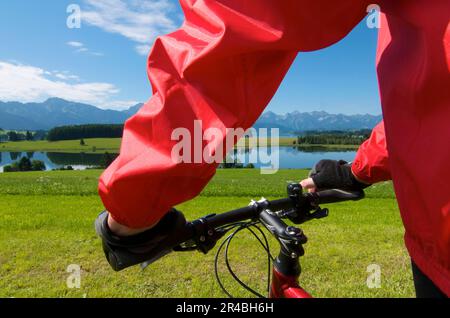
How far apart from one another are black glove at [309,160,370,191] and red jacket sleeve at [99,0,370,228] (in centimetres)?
133

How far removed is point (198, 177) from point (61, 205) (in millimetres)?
8650

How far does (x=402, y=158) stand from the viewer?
1.03 m

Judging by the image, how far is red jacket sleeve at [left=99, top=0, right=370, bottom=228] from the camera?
0.76m

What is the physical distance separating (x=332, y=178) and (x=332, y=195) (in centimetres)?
14

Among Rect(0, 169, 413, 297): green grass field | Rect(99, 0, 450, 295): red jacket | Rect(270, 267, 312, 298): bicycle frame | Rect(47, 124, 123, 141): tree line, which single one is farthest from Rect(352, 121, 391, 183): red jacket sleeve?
Rect(47, 124, 123, 141): tree line

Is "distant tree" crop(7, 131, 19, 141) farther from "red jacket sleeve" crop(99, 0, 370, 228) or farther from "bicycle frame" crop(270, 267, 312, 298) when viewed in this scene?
"red jacket sleeve" crop(99, 0, 370, 228)

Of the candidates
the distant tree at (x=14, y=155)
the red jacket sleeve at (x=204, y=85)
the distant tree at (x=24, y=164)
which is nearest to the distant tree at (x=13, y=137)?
the distant tree at (x=14, y=155)

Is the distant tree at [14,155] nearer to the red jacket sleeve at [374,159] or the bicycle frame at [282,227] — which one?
the bicycle frame at [282,227]

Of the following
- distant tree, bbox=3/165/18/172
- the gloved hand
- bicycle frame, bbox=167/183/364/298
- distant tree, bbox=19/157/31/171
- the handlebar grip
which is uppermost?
distant tree, bbox=19/157/31/171

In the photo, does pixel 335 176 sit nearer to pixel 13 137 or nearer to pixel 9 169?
pixel 9 169

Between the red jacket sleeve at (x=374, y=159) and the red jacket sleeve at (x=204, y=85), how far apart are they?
108cm
